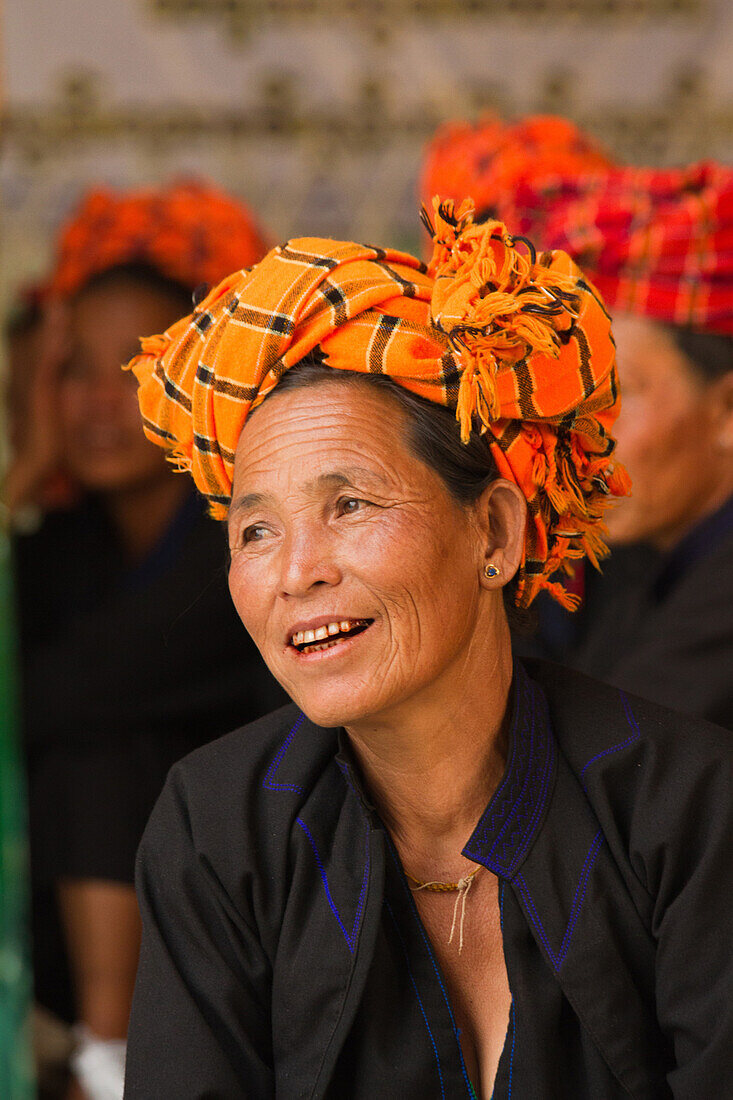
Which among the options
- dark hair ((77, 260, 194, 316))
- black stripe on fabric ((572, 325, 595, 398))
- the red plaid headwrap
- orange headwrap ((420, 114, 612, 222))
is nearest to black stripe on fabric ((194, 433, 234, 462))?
black stripe on fabric ((572, 325, 595, 398))

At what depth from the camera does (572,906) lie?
1.57 metres

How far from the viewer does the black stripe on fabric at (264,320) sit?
155 cm

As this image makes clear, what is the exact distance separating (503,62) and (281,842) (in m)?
3.24

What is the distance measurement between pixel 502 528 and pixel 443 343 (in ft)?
0.86

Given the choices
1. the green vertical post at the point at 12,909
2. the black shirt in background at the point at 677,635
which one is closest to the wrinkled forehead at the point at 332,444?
the black shirt in background at the point at 677,635

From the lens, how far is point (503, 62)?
418 centimetres

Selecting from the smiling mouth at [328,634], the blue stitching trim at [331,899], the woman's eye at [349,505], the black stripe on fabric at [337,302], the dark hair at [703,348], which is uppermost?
the black stripe on fabric at [337,302]

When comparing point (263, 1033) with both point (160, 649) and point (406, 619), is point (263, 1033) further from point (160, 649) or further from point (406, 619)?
point (160, 649)

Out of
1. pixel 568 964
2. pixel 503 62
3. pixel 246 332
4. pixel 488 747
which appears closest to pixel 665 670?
pixel 488 747

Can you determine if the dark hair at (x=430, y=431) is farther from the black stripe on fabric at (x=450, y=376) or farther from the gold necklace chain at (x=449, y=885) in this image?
the gold necklace chain at (x=449, y=885)

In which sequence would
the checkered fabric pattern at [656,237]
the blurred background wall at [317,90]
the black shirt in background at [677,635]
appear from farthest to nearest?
the blurred background wall at [317,90]
the checkered fabric pattern at [656,237]
the black shirt in background at [677,635]

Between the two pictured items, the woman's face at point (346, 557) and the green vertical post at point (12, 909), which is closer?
the woman's face at point (346, 557)

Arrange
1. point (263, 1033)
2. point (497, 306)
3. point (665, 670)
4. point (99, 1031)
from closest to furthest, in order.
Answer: point (497, 306)
point (263, 1033)
point (665, 670)
point (99, 1031)

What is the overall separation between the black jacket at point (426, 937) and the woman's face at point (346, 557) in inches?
7.2
